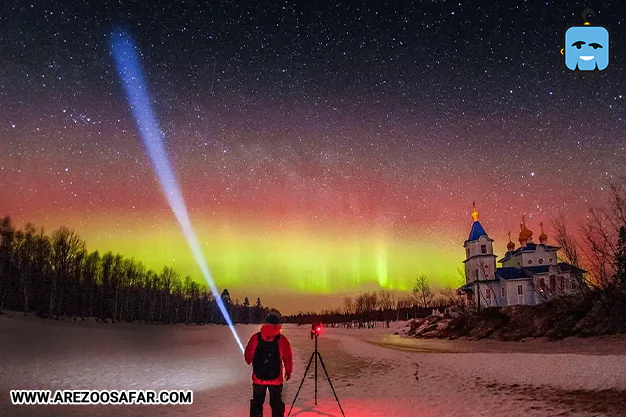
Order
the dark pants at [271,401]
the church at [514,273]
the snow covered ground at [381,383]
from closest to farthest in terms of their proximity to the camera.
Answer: the dark pants at [271,401] → the snow covered ground at [381,383] → the church at [514,273]

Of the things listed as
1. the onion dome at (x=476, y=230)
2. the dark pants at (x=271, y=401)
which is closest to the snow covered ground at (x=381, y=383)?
the dark pants at (x=271, y=401)

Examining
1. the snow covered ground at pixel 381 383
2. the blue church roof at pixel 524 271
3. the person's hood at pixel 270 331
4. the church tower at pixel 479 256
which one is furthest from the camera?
the church tower at pixel 479 256

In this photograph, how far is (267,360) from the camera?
7.78 meters

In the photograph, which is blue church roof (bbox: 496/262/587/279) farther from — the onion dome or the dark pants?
the dark pants

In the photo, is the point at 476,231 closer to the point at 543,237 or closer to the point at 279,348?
the point at 543,237

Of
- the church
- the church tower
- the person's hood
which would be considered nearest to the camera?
the person's hood

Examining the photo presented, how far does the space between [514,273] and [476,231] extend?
30.3 feet

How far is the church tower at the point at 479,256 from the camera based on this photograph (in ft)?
218

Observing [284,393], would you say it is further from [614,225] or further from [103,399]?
[614,225]

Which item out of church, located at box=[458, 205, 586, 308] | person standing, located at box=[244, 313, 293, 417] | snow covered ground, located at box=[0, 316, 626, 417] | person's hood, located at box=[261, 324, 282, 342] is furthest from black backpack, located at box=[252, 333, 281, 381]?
church, located at box=[458, 205, 586, 308]

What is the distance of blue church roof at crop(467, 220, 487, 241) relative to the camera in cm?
6966

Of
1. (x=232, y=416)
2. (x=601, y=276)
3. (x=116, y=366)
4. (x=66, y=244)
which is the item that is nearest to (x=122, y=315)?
(x=66, y=244)

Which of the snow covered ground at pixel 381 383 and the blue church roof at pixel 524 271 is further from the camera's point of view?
the blue church roof at pixel 524 271

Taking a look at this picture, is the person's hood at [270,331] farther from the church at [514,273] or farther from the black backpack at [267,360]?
the church at [514,273]
